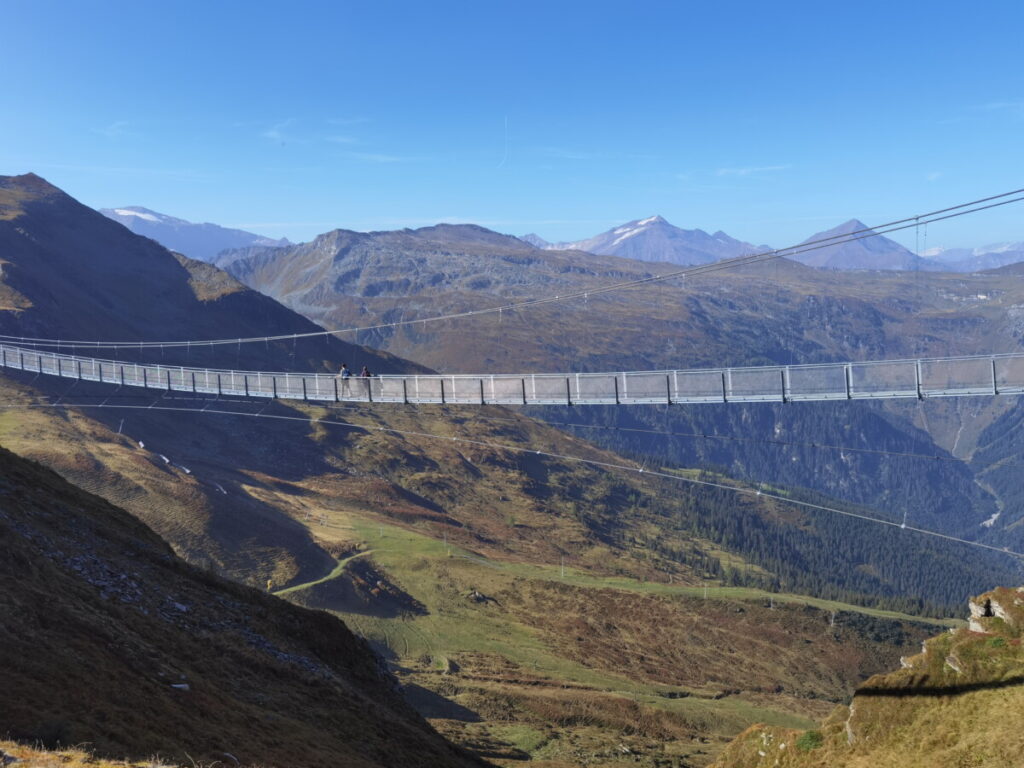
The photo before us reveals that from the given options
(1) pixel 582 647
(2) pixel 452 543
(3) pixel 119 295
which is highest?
(3) pixel 119 295

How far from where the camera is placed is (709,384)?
3194cm

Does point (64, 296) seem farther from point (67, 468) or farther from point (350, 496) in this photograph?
point (67, 468)

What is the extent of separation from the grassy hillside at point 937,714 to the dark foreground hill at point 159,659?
10.00 metres

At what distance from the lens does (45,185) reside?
518 ft

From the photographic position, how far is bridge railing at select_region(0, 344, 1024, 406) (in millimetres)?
28391

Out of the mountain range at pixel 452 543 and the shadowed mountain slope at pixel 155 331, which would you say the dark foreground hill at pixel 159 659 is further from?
the shadowed mountain slope at pixel 155 331

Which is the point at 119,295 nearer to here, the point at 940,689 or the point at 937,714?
the point at 940,689

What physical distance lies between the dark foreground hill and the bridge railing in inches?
531

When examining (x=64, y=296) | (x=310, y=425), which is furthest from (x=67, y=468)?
(x=64, y=296)

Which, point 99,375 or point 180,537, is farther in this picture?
point 99,375

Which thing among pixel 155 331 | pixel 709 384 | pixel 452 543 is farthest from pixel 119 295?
pixel 709 384

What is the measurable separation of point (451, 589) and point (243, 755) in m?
48.8

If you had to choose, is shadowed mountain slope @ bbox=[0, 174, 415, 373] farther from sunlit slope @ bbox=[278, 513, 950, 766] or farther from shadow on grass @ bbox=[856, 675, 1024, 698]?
shadow on grass @ bbox=[856, 675, 1024, 698]

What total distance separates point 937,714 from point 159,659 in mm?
18667
